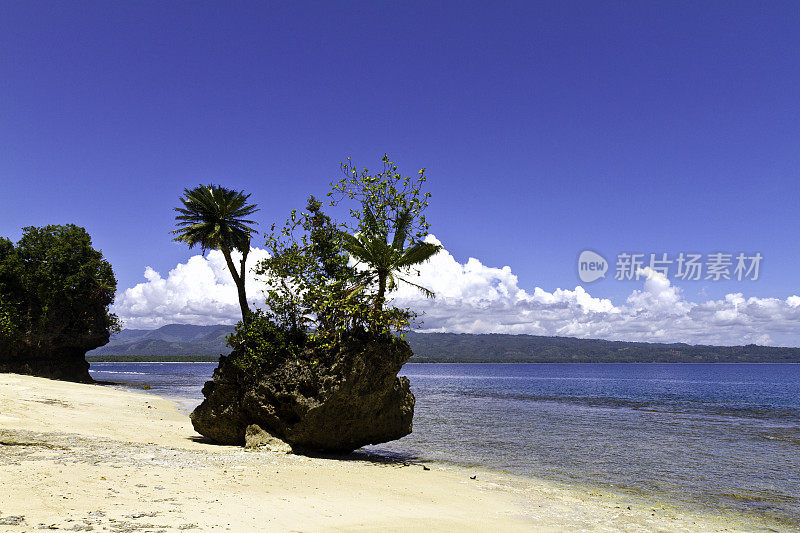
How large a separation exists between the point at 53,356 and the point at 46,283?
892 cm

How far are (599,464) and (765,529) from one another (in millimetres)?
8339

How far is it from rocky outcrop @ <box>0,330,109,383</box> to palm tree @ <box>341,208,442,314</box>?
4573 cm

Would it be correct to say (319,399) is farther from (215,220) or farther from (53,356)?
(53,356)

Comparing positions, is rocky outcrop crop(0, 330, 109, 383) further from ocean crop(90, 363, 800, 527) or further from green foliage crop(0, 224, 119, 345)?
ocean crop(90, 363, 800, 527)

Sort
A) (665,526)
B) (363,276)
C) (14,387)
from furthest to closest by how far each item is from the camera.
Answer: (14,387) < (363,276) < (665,526)

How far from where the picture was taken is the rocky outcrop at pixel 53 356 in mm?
48250

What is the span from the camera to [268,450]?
59.7 feet

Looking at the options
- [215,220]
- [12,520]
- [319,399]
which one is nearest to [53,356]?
[215,220]

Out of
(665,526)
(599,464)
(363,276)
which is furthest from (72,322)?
(665,526)

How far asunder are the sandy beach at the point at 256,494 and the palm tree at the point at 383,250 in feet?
22.4

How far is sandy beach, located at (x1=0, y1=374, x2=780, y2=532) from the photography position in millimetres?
8812

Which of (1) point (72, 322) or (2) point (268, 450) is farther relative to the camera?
(1) point (72, 322)

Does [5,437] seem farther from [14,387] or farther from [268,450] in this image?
[14,387]

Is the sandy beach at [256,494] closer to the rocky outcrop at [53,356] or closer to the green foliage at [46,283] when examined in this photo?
the green foliage at [46,283]
